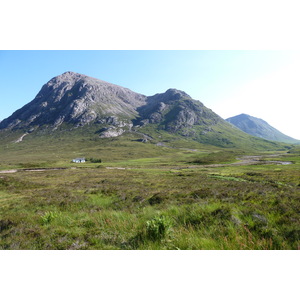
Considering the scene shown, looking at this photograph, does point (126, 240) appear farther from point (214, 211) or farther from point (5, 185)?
point (5, 185)

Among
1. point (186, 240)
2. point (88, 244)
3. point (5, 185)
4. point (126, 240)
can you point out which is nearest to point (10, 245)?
point (88, 244)

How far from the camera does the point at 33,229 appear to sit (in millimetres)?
6469

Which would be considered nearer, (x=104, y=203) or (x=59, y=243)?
(x=59, y=243)

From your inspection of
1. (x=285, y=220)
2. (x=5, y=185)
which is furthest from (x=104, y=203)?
(x=5, y=185)

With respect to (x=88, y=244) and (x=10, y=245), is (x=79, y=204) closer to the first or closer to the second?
(x=10, y=245)
